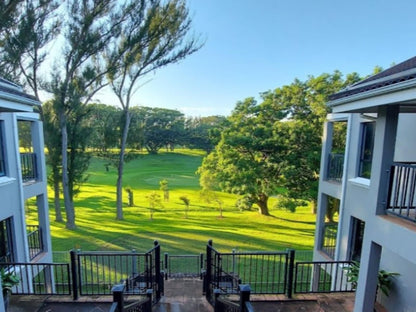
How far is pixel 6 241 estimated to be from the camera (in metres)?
5.95

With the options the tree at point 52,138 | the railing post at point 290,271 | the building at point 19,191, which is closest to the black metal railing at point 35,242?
the building at point 19,191

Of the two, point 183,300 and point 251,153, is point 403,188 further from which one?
point 251,153

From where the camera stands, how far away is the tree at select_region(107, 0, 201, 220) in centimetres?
1256

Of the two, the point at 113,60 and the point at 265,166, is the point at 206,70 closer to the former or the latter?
the point at 113,60

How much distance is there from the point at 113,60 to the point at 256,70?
26.5 feet

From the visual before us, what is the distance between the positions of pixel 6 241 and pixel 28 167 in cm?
221

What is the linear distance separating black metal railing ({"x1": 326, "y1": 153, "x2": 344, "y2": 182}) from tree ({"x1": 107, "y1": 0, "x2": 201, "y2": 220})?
10.3 meters

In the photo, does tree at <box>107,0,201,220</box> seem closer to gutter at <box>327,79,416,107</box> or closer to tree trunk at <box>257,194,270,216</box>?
tree trunk at <box>257,194,270,216</box>

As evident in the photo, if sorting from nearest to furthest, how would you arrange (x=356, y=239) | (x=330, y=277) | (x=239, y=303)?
(x=239, y=303)
(x=356, y=239)
(x=330, y=277)

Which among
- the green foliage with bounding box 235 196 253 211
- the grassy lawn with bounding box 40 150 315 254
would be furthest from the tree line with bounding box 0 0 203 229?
the green foliage with bounding box 235 196 253 211

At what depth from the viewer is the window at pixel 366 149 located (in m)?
5.84

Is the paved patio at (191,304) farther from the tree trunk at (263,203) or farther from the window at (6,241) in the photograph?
the tree trunk at (263,203)

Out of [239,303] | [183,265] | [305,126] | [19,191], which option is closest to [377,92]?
[239,303]

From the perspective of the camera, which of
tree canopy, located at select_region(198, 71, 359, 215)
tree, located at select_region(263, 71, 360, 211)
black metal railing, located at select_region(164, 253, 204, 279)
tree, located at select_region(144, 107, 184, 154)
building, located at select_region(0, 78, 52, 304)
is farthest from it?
tree, located at select_region(144, 107, 184, 154)
